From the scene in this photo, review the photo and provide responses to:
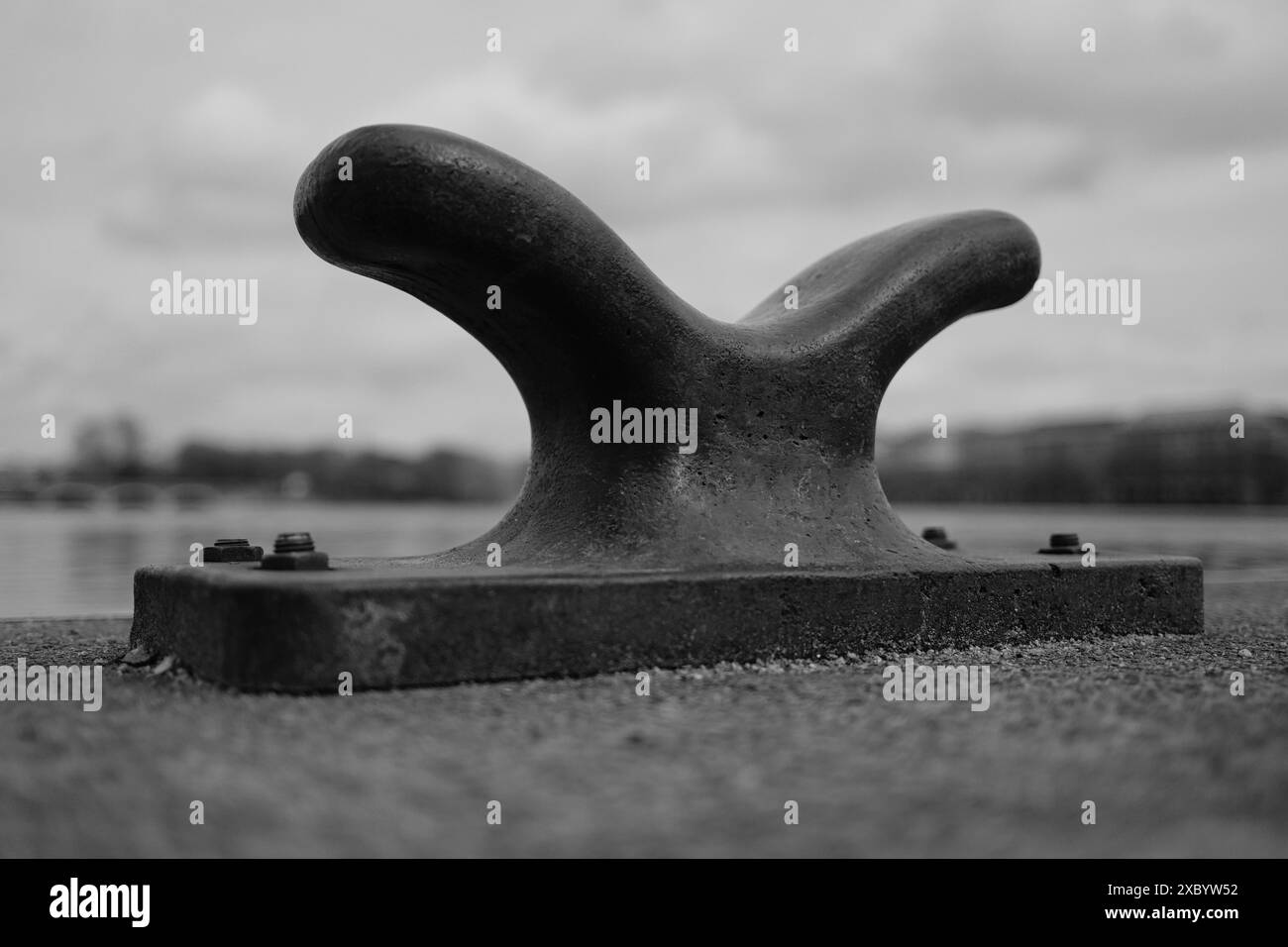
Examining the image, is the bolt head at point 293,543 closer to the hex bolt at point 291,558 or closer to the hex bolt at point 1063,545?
the hex bolt at point 291,558

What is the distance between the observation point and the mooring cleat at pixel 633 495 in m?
5.21

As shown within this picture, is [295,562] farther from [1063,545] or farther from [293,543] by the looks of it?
[1063,545]

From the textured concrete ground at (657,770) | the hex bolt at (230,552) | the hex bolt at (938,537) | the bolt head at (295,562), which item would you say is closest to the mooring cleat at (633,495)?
the bolt head at (295,562)

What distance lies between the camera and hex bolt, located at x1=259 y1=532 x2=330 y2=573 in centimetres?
544

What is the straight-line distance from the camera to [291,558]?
17.8ft

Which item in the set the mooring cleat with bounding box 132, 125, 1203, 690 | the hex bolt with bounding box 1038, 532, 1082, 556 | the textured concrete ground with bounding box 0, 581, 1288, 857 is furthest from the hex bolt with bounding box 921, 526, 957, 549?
the textured concrete ground with bounding box 0, 581, 1288, 857

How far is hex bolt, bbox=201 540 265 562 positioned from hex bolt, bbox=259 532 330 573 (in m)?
0.89

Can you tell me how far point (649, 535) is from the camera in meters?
6.30

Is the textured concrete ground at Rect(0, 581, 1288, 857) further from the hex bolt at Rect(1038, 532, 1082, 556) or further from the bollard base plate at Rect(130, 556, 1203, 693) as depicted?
the hex bolt at Rect(1038, 532, 1082, 556)

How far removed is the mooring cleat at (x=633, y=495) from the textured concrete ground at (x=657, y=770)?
0.29 m

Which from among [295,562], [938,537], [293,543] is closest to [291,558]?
[295,562]

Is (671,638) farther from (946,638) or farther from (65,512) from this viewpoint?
(65,512)

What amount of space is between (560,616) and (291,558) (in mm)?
1255

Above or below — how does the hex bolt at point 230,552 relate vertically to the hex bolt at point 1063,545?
above
